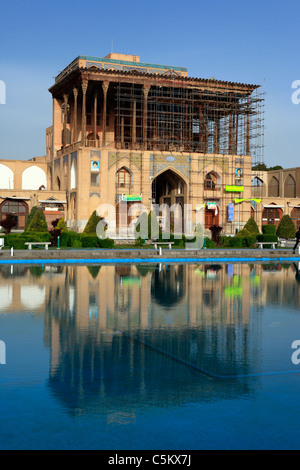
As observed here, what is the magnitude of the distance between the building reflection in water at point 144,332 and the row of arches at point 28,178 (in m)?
30.4

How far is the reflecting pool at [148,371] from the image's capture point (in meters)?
4.29

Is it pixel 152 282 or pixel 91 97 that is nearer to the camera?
pixel 152 282

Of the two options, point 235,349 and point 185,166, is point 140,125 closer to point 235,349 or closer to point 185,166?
point 185,166

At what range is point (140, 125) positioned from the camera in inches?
1740

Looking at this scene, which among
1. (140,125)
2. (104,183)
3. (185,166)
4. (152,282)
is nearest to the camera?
(152,282)

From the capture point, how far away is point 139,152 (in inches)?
1539

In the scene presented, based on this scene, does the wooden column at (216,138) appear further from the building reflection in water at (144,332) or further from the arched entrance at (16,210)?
the building reflection in water at (144,332)

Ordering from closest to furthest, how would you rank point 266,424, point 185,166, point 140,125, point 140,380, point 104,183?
1. point 266,424
2. point 140,380
3. point 104,183
4. point 185,166
5. point 140,125

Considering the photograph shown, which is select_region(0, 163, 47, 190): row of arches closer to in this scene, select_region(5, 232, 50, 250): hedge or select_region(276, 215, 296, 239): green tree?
select_region(5, 232, 50, 250): hedge

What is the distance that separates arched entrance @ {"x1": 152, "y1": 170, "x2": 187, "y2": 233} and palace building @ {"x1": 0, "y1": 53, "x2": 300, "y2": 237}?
8 cm

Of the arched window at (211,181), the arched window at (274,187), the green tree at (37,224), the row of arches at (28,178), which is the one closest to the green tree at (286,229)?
the arched window at (211,181)

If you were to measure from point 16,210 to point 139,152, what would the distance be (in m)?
9.51

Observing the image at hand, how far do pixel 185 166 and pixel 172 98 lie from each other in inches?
195

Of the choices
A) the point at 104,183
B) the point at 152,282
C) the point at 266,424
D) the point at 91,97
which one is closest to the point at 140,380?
the point at 266,424
